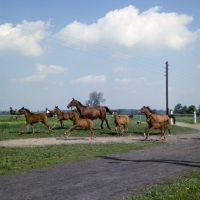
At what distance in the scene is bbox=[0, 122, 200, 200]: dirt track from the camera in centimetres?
769

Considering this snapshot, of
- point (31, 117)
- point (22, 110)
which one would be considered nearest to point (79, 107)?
point (31, 117)

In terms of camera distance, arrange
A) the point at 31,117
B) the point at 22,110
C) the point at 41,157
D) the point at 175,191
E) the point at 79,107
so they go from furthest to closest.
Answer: the point at 79,107 < the point at 22,110 < the point at 31,117 < the point at 41,157 < the point at 175,191

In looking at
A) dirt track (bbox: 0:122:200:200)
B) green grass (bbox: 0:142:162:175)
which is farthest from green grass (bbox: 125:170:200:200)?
green grass (bbox: 0:142:162:175)

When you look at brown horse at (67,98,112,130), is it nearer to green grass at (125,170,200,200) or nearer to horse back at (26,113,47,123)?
horse back at (26,113,47,123)

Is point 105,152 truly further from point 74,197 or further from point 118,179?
point 74,197

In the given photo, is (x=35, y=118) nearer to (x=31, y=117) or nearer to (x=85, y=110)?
(x=31, y=117)

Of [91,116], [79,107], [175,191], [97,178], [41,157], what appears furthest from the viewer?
[91,116]

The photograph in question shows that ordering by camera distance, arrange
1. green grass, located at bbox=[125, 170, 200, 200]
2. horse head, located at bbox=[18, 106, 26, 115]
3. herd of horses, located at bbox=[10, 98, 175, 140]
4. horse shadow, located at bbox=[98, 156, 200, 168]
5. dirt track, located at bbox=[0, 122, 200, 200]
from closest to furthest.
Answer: green grass, located at bbox=[125, 170, 200, 200] < dirt track, located at bbox=[0, 122, 200, 200] < horse shadow, located at bbox=[98, 156, 200, 168] < herd of horses, located at bbox=[10, 98, 175, 140] < horse head, located at bbox=[18, 106, 26, 115]

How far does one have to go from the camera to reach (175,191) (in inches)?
297

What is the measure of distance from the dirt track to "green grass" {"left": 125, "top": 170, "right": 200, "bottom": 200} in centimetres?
41

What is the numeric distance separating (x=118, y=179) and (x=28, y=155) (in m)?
6.07

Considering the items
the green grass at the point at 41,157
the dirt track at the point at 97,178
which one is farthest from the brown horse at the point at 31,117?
the dirt track at the point at 97,178

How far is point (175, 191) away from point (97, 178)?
244 centimetres

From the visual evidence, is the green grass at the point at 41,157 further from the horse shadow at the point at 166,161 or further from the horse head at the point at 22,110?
the horse head at the point at 22,110
